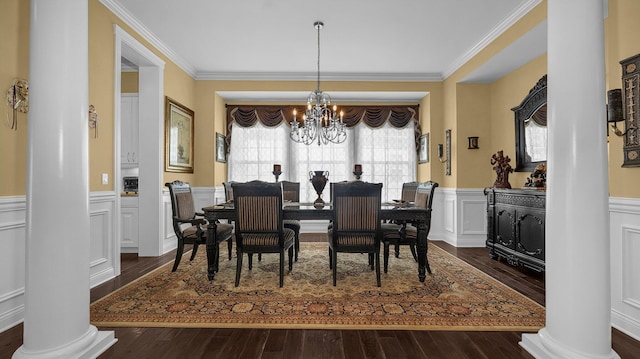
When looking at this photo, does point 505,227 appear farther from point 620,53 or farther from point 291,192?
point 291,192

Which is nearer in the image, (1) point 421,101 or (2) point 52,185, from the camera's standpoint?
(2) point 52,185

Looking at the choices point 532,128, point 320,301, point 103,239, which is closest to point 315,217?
point 320,301

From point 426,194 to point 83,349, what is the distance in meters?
3.30

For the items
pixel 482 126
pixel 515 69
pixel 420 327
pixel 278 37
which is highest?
pixel 278 37

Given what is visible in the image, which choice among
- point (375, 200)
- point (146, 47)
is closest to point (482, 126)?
point (375, 200)

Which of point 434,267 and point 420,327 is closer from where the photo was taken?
point 420,327

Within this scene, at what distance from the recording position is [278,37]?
407 cm

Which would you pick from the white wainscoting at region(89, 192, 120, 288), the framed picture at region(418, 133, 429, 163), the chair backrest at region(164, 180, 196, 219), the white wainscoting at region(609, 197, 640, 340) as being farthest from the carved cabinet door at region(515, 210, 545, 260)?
the white wainscoting at region(89, 192, 120, 288)

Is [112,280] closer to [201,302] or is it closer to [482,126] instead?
[201,302]

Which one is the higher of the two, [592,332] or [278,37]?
[278,37]

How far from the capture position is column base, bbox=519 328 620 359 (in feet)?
5.42

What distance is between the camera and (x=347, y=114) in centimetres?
603

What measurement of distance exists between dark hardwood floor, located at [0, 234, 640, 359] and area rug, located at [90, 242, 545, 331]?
3.5 inches

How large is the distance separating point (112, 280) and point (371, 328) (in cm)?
276
